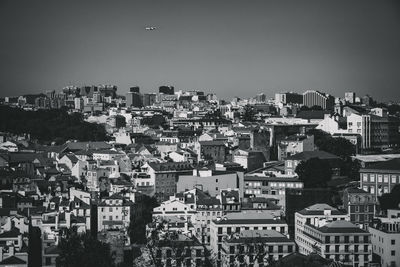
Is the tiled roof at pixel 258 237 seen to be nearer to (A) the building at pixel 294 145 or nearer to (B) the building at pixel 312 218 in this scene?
(B) the building at pixel 312 218

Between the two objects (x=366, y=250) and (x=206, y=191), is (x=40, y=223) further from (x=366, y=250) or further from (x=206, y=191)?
(x=366, y=250)

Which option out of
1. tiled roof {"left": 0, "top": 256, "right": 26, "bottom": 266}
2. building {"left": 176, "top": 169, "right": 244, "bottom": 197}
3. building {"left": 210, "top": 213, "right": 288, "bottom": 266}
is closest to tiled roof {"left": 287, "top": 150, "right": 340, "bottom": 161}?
building {"left": 176, "top": 169, "right": 244, "bottom": 197}

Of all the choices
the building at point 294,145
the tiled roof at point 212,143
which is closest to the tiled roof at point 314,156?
the building at point 294,145

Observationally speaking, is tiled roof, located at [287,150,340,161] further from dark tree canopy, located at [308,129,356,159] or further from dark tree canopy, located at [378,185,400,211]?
dark tree canopy, located at [378,185,400,211]

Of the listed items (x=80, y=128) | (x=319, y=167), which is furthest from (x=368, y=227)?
(x=80, y=128)

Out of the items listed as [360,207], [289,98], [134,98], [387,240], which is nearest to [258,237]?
[387,240]
